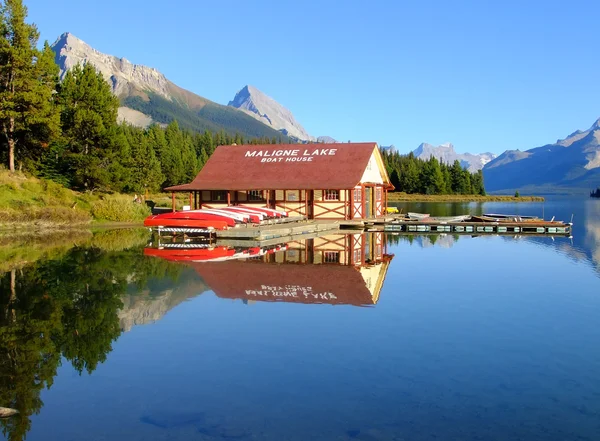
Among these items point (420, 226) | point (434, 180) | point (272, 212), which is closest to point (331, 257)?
point (272, 212)

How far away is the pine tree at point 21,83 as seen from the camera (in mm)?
38531

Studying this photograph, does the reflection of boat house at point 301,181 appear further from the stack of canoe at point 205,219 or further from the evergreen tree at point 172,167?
the evergreen tree at point 172,167

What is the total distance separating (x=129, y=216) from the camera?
140ft

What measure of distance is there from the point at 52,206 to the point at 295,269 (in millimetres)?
22905

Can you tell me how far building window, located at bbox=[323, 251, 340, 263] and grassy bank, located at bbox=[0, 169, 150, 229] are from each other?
63.8 ft

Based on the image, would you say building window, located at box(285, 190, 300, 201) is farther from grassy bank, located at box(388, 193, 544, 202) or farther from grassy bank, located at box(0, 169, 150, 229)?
grassy bank, located at box(388, 193, 544, 202)

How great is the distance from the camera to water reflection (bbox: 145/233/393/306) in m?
16.9

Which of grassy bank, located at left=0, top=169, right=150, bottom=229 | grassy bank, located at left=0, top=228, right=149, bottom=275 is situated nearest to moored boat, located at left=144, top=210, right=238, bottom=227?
grassy bank, located at left=0, top=228, right=149, bottom=275

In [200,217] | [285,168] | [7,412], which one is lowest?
[7,412]

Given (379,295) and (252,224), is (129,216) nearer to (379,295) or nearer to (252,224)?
(252,224)

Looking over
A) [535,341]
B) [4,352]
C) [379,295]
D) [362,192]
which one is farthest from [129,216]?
[535,341]

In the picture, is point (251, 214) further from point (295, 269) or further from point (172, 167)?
point (172, 167)

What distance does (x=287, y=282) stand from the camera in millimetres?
18750

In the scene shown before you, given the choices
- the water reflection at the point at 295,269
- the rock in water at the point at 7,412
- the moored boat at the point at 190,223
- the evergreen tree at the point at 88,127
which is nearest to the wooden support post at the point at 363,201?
the water reflection at the point at 295,269
